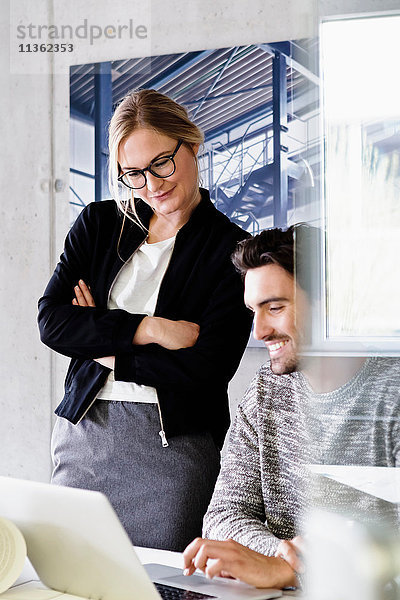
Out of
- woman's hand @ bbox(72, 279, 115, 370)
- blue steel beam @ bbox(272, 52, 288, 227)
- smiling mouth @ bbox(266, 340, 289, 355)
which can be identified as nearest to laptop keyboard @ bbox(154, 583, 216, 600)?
smiling mouth @ bbox(266, 340, 289, 355)

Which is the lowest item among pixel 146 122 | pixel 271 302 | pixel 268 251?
pixel 271 302

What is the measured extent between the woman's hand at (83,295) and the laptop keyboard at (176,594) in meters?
1.00

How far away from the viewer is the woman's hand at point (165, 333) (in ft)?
6.12

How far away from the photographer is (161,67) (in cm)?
304

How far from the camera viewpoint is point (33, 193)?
3258 mm

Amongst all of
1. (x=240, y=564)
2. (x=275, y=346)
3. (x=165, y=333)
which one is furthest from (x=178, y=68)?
(x=240, y=564)

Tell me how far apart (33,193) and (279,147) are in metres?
1.11

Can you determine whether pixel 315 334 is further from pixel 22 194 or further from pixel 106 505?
pixel 22 194

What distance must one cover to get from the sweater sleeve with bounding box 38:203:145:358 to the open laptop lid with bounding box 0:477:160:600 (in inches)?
31.4

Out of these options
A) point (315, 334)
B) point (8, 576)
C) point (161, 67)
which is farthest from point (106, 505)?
point (161, 67)

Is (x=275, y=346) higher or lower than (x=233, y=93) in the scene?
lower

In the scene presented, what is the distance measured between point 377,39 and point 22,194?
2944mm

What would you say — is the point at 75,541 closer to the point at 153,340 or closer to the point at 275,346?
the point at 275,346

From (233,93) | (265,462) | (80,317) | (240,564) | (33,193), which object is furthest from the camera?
(33,193)
